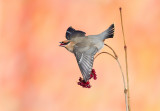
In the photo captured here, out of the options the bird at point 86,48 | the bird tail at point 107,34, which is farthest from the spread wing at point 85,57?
the bird tail at point 107,34

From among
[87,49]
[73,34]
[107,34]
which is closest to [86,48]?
[87,49]

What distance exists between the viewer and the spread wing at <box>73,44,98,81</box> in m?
1.31

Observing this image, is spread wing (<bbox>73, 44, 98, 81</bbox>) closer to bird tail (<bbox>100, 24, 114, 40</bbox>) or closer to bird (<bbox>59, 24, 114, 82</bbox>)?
bird (<bbox>59, 24, 114, 82</bbox>)

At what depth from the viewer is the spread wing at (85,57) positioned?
4.31ft

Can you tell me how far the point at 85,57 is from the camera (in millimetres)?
1415

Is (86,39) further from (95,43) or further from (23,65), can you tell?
(23,65)

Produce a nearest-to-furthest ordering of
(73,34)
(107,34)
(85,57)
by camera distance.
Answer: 1. (85,57)
2. (107,34)
3. (73,34)

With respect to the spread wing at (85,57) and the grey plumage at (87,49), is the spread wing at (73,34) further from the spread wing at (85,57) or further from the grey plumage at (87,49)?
the spread wing at (85,57)

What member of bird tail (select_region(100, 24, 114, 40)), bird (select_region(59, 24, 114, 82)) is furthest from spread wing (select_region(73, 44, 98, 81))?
bird tail (select_region(100, 24, 114, 40))

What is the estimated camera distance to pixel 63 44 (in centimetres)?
157

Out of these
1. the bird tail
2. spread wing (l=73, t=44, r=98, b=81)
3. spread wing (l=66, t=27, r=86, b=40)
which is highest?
spread wing (l=66, t=27, r=86, b=40)

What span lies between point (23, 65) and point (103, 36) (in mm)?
1467

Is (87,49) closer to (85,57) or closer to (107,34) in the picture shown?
(85,57)

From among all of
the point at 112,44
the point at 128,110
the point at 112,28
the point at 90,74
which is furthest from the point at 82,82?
the point at 112,44
